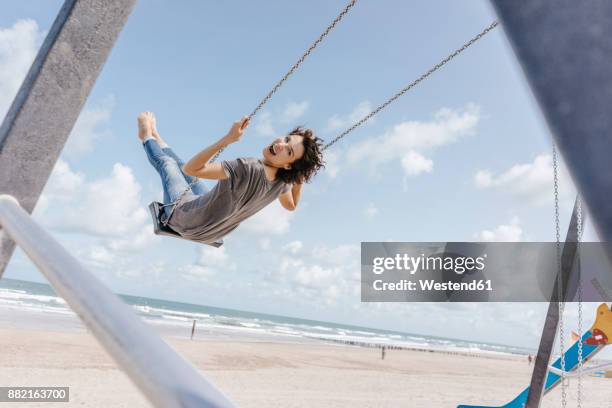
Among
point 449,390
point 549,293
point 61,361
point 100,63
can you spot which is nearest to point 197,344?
point 61,361

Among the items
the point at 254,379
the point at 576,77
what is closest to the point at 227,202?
the point at 576,77

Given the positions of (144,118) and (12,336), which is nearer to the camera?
(144,118)

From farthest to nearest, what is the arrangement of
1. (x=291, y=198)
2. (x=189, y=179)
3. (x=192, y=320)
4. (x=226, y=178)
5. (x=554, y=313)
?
(x=192, y=320)
(x=554, y=313)
(x=291, y=198)
(x=189, y=179)
(x=226, y=178)

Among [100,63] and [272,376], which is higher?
[100,63]

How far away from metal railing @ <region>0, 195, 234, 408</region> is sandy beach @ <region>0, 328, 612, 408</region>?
29.4 ft

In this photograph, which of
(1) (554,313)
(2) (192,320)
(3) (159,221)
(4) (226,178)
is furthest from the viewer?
(2) (192,320)

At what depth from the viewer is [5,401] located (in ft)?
26.3

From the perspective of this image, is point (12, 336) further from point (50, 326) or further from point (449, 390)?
point (449, 390)

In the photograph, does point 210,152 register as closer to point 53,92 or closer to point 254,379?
point 53,92

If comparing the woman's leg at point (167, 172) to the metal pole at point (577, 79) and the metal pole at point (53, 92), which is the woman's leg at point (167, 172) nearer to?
the metal pole at point (53, 92)

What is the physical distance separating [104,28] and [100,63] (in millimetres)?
78

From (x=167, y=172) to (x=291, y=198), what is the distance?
2.59 ft

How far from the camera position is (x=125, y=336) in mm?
416

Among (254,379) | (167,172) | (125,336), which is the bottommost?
(254,379)
